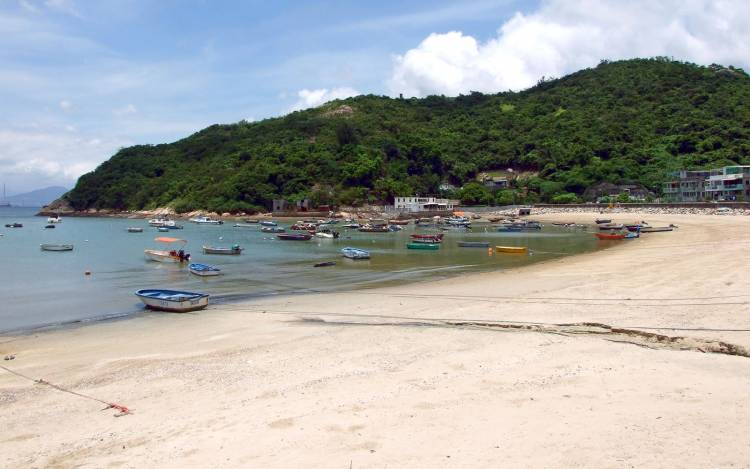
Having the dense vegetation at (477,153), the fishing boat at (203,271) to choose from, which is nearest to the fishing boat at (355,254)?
the fishing boat at (203,271)

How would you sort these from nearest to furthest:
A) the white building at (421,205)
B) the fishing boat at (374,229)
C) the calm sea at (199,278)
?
the calm sea at (199,278) → the fishing boat at (374,229) → the white building at (421,205)

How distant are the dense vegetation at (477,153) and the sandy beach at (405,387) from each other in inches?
4749

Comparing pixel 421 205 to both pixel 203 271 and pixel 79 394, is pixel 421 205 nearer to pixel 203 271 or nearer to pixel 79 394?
pixel 203 271

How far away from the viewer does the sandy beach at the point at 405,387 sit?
8461 mm

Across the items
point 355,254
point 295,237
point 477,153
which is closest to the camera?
point 355,254

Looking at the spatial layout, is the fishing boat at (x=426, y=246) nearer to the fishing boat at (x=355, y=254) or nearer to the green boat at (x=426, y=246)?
the green boat at (x=426, y=246)

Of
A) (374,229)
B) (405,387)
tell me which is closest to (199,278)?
(405,387)

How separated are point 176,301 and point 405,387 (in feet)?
51.0

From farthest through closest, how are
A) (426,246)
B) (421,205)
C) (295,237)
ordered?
1. (421,205)
2. (295,237)
3. (426,246)

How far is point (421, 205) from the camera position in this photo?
132 meters

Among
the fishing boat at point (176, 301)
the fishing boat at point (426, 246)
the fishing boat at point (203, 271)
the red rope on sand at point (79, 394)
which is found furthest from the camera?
the fishing boat at point (426, 246)

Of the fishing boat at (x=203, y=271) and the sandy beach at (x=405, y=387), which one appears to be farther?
the fishing boat at (x=203, y=271)

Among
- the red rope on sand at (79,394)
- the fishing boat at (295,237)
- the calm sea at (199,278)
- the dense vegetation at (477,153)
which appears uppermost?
the dense vegetation at (477,153)

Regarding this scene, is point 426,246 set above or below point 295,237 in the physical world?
below
